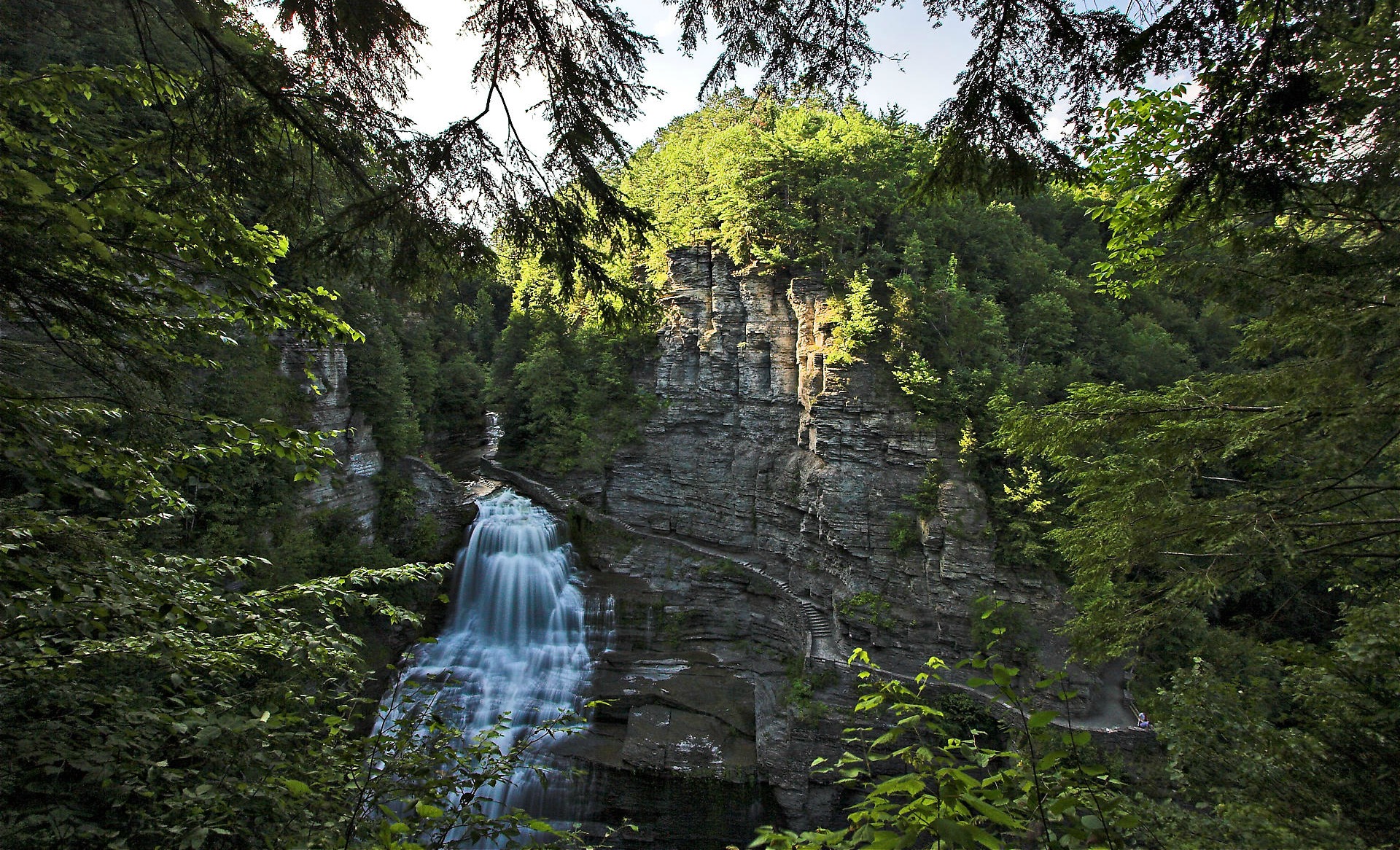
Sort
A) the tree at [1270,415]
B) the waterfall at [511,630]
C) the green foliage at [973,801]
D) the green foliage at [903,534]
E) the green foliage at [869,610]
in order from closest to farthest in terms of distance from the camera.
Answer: the green foliage at [973,801]
the tree at [1270,415]
the green foliage at [869,610]
the green foliage at [903,534]
the waterfall at [511,630]

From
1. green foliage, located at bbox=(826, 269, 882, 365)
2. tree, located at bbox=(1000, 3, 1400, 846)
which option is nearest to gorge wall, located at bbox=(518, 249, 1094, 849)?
green foliage, located at bbox=(826, 269, 882, 365)

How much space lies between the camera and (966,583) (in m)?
15.1

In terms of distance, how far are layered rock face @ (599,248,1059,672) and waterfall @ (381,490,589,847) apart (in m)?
3.45

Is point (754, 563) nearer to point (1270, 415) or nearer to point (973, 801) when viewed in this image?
point (1270, 415)

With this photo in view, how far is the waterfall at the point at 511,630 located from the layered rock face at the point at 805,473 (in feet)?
11.3

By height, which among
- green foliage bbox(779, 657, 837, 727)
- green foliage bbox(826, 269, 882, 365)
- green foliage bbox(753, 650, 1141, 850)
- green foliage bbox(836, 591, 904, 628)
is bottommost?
green foliage bbox(779, 657, 837, 727)

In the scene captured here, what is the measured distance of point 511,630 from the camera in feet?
61.5

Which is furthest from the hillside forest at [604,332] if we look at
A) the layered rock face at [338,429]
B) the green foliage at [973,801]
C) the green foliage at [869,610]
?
the layered rock face at [338,429]

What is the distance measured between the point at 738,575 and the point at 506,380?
1466 cm

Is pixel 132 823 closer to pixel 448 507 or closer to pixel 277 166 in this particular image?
pixel 277 166

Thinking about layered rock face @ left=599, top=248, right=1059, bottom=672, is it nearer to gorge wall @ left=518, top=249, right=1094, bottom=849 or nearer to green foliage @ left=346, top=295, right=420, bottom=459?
gorge wall @ left=518, top=249, right=1094, bottom=849

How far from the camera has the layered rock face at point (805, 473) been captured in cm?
1544

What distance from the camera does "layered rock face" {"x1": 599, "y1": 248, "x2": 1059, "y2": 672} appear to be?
15.4 meters

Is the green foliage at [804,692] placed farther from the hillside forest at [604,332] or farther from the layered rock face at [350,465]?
the layered rock face at [350,465]
